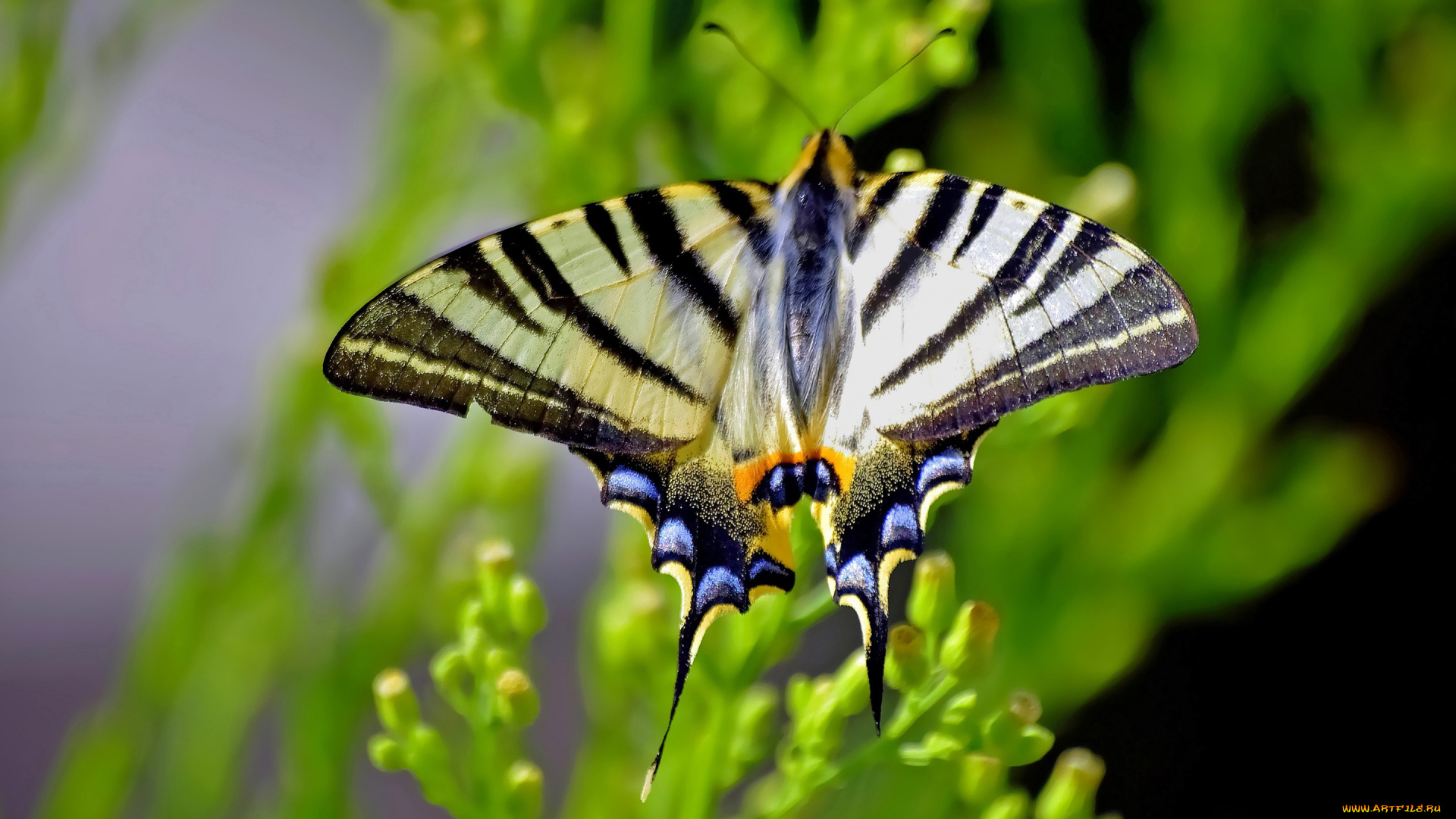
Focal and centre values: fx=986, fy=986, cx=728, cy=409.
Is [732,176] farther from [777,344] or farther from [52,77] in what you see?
[52,77]

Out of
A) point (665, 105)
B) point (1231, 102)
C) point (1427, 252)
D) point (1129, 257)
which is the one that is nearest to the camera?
point (1129, 257)

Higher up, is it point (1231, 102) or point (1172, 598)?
point (1231, 102)

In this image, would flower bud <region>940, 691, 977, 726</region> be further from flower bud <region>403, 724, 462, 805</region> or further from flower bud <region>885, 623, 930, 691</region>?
flower bud <region>403, 724, 462, 805</region>

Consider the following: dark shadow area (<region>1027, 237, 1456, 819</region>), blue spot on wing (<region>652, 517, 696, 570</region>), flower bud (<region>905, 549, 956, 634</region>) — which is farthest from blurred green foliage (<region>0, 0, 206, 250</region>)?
dark shadow area (<region>1027, 237, 1456, 819</region>)

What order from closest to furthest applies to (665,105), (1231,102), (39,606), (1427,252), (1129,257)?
(1129,257) → (665,105) → (1231,102) → (1427,252) → (39,606)

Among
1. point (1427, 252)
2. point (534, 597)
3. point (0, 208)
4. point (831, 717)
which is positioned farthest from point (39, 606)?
point (1427, 252)

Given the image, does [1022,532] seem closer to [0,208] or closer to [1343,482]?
[1343,482]

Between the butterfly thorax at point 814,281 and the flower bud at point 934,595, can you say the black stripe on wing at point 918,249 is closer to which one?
A: the butterfly thorax at point 814,281

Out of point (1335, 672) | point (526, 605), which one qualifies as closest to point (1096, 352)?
point (526, 605)
